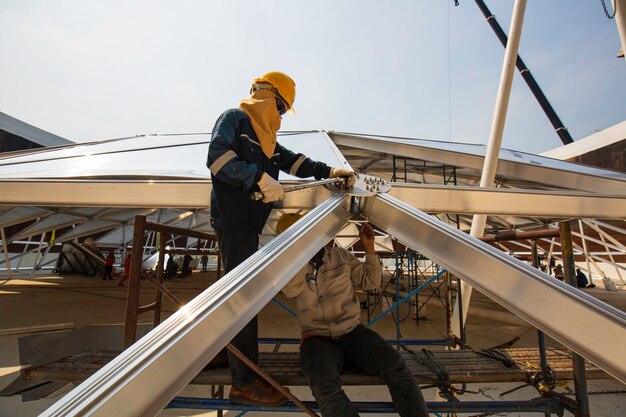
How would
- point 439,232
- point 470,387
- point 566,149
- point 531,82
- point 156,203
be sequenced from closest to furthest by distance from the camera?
point 439,232 → point 156,203 → point 470,387 → point 566,149 → point 531,82

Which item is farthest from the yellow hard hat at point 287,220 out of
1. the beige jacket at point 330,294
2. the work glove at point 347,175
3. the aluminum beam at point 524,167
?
the aluminum beam at point 524,167

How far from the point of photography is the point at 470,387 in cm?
428

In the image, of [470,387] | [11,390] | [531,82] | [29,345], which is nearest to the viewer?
[11,390]

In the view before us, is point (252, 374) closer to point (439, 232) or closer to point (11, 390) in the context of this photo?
point (439, 232)

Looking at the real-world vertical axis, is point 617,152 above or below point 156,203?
above

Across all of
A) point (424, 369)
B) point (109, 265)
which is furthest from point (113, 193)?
point (109, 265)

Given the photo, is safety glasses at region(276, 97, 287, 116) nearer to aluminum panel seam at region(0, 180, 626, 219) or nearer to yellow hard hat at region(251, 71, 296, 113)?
yellow hard hat at region(251, 71, 296, 113)

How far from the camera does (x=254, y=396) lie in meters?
2.13

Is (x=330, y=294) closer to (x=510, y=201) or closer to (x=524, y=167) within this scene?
(x=510, y=201)

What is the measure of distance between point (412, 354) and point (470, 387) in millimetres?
2142

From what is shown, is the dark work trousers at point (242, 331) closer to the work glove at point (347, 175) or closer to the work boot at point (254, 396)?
the work boot at point (254, 396)

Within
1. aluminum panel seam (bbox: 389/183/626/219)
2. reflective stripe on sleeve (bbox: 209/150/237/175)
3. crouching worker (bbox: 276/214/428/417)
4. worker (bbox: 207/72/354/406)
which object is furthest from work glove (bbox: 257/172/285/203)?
aluminum panel seam (bbox: 389/183/626/219)

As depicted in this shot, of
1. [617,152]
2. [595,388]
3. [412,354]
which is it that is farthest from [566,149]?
[412,354]

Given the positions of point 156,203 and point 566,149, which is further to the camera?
point 566,149
